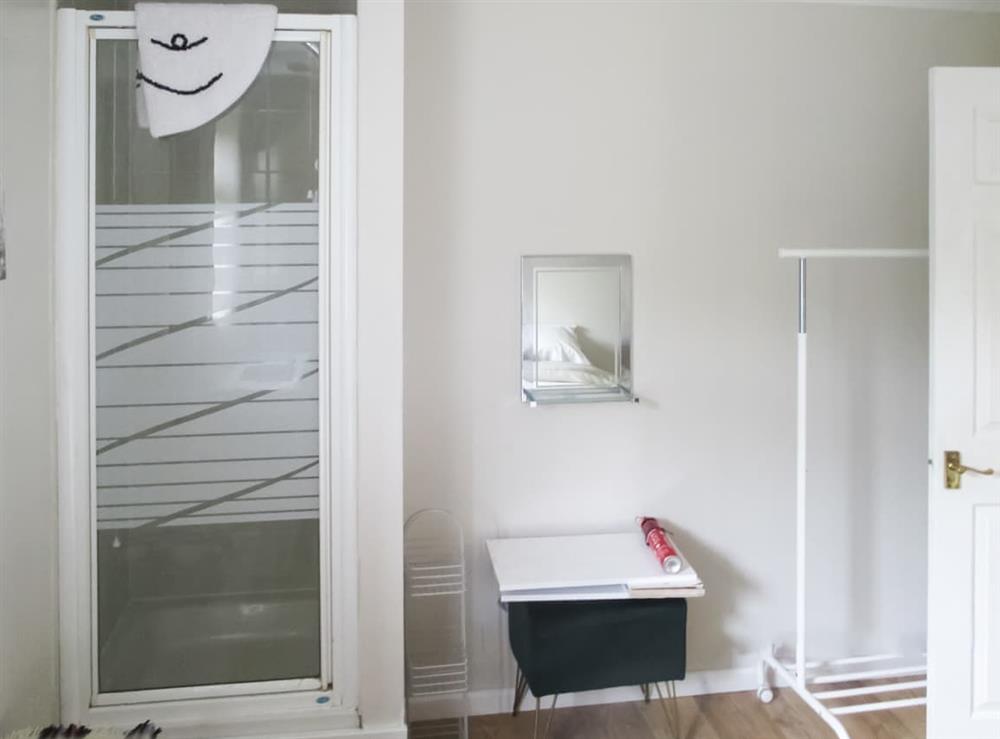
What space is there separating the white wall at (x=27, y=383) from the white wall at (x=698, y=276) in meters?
1.05

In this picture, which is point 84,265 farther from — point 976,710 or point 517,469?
point 976,710

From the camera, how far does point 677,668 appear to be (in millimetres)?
2463

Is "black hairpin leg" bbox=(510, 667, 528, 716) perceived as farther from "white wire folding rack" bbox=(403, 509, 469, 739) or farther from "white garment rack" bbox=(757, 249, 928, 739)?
"white garment rack" bbox=(757, 249, 928, 739)

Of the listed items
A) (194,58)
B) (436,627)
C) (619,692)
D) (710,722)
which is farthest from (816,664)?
(194,58)

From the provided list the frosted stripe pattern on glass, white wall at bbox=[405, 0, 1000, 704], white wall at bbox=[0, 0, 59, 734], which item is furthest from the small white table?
white wall at bbox=[0, 0, 59, 734]

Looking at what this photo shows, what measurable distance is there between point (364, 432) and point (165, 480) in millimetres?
578

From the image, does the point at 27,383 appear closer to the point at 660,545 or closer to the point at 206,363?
the point at 206,363

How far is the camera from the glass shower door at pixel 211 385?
87.9 inches

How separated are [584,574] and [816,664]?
115cm

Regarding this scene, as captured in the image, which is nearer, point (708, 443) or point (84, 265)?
point (84, 265)

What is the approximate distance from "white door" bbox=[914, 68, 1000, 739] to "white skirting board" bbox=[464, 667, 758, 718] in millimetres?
637

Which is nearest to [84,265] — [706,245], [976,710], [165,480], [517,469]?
[165,480]

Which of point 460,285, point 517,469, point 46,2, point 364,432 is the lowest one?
point 517,469

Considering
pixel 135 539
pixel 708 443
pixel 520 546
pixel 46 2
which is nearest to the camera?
pixel 46 2
